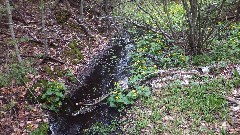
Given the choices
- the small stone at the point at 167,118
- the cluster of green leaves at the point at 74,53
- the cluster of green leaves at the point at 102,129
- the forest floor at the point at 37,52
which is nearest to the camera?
the small stone at the point at 167,118

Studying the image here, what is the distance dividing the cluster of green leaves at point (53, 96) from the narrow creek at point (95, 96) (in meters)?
0.27

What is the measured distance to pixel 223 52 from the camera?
9242mm

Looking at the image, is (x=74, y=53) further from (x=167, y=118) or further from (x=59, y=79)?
(x=167, y=118)

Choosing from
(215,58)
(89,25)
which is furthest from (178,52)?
(89,25)

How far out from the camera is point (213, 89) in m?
7.18

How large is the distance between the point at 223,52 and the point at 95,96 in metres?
4.77

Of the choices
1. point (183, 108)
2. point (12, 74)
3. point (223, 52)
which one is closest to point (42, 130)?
point (12, 74)

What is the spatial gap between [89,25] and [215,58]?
30.5 feet

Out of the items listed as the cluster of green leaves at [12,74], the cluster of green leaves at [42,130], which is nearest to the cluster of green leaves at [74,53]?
Result: the cluster of green leaves at [12,74]

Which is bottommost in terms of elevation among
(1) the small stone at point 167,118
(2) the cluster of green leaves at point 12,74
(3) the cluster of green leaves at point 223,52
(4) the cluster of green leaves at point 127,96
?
(1) the small stone at point 167,118

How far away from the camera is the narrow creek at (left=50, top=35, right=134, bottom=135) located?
7793 mm

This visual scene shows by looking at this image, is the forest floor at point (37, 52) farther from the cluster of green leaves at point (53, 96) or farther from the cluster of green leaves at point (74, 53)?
the cluster of green leaves at point (53, 96)

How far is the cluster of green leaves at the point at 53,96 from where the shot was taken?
8.56m

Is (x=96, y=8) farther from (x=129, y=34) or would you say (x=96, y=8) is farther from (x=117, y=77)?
(x=117, y=77)
